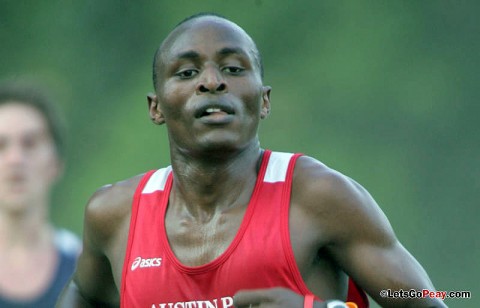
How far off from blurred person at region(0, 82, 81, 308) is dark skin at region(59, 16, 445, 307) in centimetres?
69

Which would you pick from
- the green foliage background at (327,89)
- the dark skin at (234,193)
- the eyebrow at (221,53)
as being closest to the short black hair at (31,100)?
the dark skin at (234,193)

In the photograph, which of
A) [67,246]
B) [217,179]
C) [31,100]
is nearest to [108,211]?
[217,179]

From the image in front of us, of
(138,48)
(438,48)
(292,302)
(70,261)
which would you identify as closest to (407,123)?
(438,48)

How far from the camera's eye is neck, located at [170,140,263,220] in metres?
3.36

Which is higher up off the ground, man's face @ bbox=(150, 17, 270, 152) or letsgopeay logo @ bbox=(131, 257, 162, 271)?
man's face @ bbox=(150, 17, 270, 152)

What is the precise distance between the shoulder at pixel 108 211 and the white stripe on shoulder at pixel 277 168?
0.52m

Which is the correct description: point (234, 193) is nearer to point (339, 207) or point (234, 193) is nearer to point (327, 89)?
point (339, 207)

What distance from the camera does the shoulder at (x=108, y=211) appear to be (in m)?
3.55

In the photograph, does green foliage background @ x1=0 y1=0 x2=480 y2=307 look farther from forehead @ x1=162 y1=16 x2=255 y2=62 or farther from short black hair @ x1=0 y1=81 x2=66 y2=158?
forehead @ x1=162 y1=16 x2=255 y2=62

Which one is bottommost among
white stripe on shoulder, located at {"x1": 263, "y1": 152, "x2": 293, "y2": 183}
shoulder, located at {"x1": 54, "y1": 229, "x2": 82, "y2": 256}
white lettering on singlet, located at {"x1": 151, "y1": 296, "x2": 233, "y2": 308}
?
white lettering on singlet, located at {"x1": 151, "y1": 296, "x2": 233, "y2": 308}

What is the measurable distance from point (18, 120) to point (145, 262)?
0.98 m

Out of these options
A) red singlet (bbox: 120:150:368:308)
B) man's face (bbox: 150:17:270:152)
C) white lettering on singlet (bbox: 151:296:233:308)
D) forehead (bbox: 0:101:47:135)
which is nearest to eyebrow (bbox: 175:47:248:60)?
man's face (bbox: 150:17:270:152)

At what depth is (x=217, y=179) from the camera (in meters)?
3.38

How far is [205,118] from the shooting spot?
322 cm
